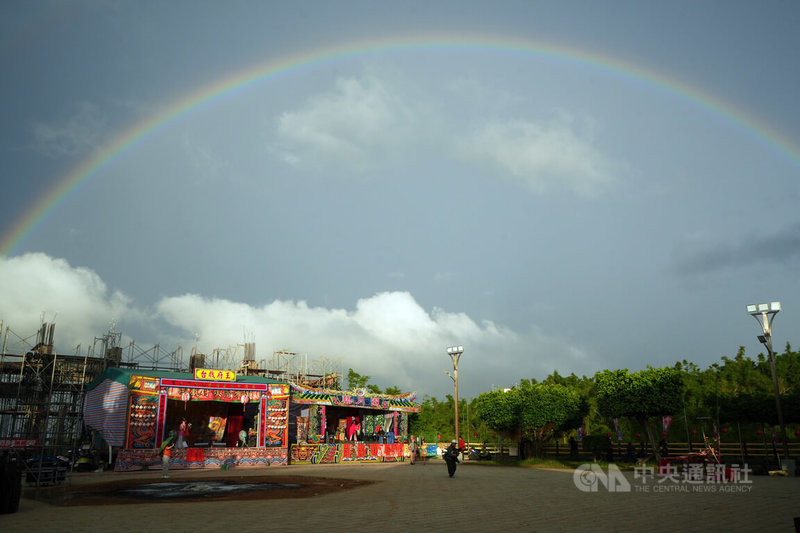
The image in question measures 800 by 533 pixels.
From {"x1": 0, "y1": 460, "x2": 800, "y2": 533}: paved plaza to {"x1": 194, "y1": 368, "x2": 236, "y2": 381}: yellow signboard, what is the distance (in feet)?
54.6

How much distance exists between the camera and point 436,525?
1038 centimetres

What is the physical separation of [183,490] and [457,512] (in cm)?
1005

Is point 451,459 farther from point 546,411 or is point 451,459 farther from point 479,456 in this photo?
point 479,456

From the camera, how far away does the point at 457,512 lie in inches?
481

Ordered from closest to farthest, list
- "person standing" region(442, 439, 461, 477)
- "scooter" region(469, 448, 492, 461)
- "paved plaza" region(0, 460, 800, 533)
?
"paved plaza" region(0, 460, 800, 533) → "person standing" region(442, 439, 461, 477) → "scooter" region(469, 448, 492, 461)

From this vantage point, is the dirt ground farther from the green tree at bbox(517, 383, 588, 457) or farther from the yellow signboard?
the green tree at bbox(517, 383, 588, 457)

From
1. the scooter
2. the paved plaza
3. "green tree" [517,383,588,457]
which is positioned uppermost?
"green tree" [517,383,588,457]

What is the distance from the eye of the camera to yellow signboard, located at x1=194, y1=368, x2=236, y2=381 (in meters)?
31.8

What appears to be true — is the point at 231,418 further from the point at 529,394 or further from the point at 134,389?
the point at 529,394

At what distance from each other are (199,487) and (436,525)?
1154cm

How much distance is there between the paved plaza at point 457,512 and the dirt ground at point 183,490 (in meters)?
0.99

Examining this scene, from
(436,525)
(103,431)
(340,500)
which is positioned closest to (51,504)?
(340,500)

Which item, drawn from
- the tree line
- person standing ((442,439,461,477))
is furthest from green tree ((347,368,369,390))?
person standing ((442,439,461,477))

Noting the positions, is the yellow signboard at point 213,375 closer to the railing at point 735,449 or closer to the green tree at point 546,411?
the green tree at point 546,411
